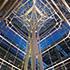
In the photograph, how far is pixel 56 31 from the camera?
7484 mm

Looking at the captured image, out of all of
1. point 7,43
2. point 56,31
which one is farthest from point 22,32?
point 56,31

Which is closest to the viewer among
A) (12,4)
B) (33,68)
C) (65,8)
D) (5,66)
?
(33,68)

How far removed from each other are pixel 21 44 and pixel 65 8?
286 centimetres

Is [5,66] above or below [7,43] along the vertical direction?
below

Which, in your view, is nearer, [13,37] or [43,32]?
[13,37]

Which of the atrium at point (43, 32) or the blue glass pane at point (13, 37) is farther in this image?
the blue glass pane at point (13, 37)

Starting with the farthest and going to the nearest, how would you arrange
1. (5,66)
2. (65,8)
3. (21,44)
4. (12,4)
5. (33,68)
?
(21,44) < (65,8) < (5,66) < (12,4) < (33,68)

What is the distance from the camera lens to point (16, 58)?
24.2 feet

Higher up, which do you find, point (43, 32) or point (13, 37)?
point (13, 37)

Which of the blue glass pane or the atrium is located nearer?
the atrium

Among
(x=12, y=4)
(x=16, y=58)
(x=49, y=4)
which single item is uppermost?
(x=12, y=4)

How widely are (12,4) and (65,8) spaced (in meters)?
2.66

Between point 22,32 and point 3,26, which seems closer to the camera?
point 3,26

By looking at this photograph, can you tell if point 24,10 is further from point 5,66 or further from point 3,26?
point 5,66
